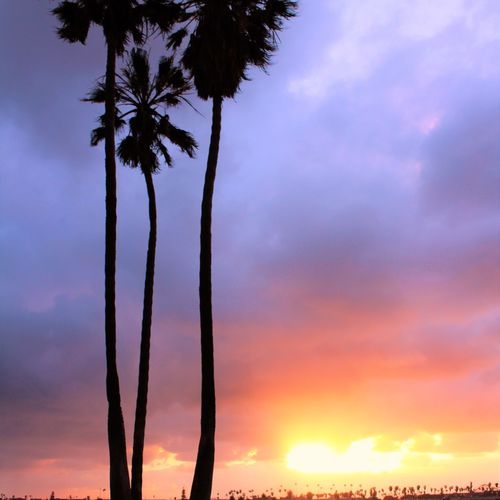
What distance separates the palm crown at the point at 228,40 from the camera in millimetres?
23781

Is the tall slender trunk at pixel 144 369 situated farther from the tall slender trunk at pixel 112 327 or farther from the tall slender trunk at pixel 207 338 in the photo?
the tall slender trunk at pixel 207 338

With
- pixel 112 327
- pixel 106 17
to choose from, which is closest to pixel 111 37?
pixel 106 17

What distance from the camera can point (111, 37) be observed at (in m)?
26.5

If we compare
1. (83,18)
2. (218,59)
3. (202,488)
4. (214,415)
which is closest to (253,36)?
(218,59)

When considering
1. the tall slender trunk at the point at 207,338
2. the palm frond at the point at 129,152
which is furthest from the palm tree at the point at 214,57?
the palm frond at the point at 129,152

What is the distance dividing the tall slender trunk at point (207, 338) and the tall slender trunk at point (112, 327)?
2.80 metres

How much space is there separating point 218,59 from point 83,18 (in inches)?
257

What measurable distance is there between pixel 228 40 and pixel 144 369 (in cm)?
1370

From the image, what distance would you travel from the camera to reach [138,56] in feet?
104

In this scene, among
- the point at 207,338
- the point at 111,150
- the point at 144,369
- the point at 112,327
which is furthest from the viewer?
the point at 144,369

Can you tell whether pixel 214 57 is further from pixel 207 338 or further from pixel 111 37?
pixel 207 338

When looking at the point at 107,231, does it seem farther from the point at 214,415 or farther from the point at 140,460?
the point at 140,460

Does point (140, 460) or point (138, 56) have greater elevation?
point (138, 56)

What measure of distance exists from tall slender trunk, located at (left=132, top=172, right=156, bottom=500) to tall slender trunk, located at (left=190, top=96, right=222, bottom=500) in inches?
295
